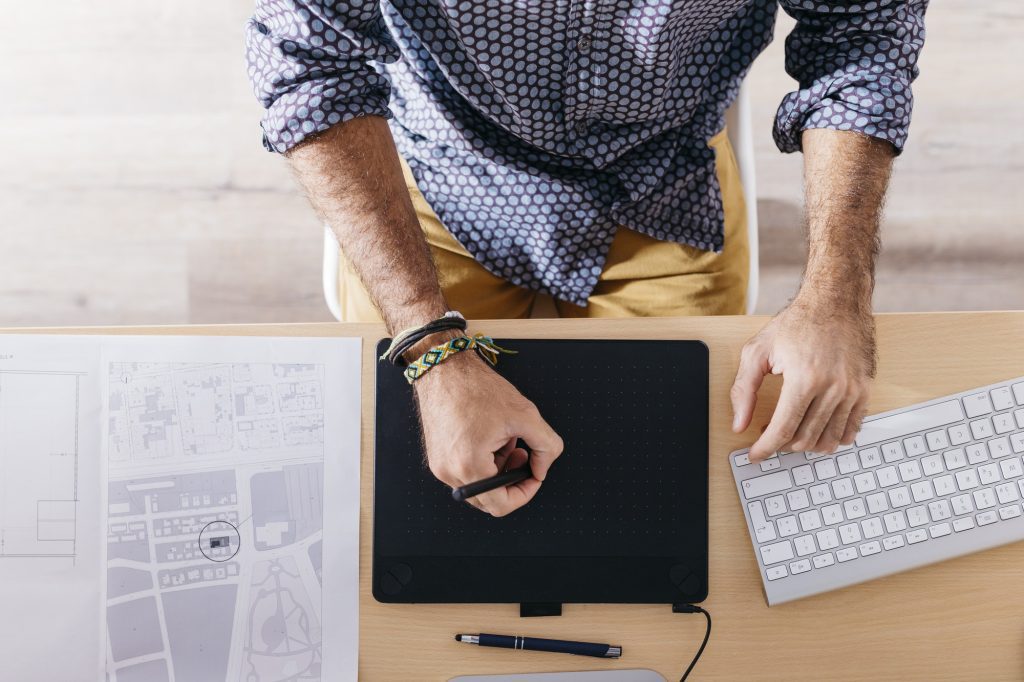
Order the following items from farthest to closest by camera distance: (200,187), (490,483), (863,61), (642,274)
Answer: (200,187) < (642,274) < (863,61) < (490,483)

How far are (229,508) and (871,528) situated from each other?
26.5 inches

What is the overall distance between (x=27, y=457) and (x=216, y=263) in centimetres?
80

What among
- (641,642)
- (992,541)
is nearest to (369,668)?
(641,642)

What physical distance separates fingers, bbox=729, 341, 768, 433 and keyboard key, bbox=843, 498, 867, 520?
13 centimetres

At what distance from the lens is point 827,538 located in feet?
2.60

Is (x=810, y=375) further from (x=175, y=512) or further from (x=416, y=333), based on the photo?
(x=175, y=512)

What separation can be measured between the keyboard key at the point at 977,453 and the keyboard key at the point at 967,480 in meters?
0.01

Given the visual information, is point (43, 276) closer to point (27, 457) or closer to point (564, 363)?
point (27, 457)

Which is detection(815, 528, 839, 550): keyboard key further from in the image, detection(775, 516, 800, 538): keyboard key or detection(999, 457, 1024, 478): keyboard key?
detection(999, 457, 1024, 478): keyboard key

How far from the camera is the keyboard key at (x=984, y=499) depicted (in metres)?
0.79

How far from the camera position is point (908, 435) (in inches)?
31.8

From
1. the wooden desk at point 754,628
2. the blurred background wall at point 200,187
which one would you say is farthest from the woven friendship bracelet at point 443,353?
the blurred background wall at point 200,187

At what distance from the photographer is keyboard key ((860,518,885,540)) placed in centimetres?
79

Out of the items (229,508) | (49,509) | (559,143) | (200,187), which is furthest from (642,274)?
(200,187)
